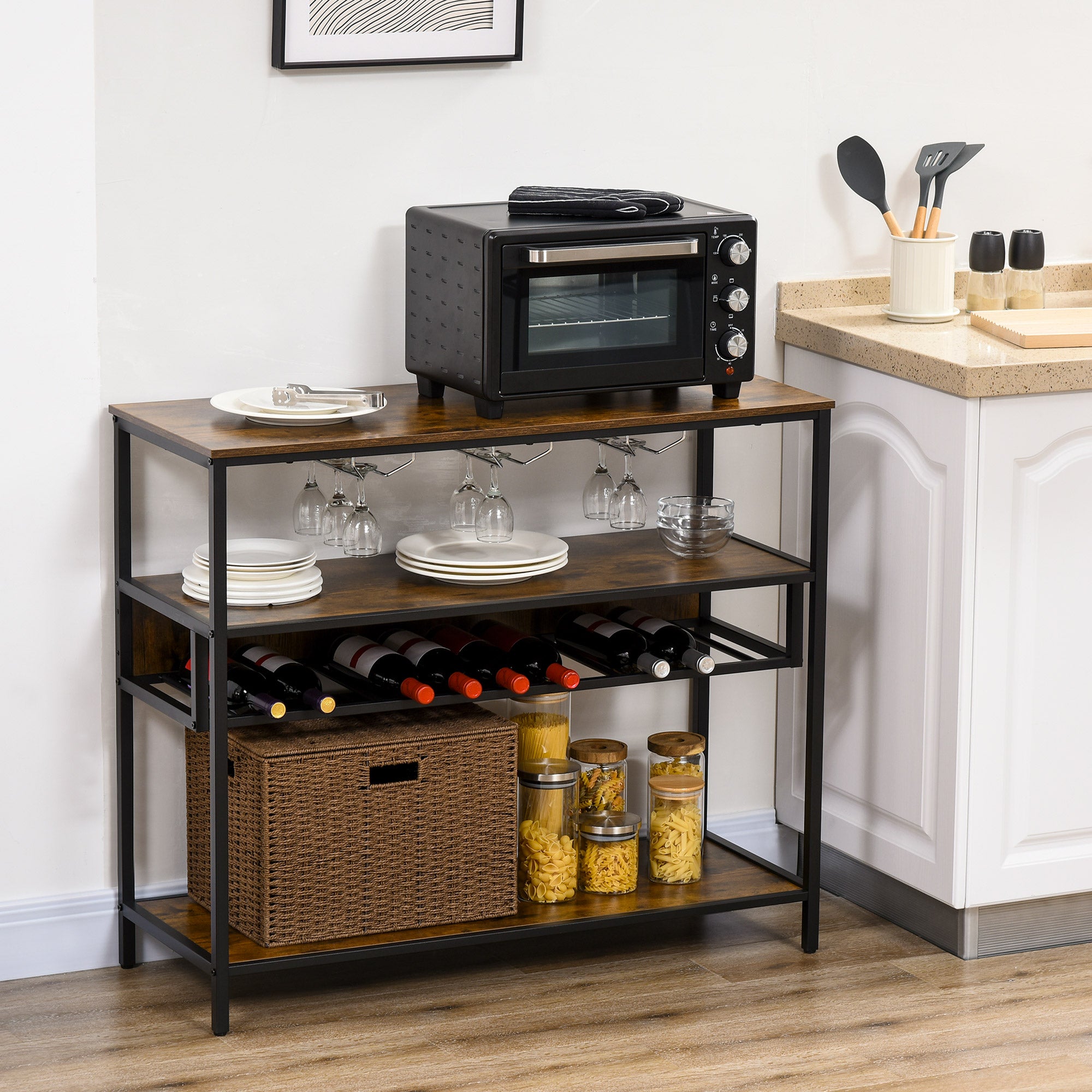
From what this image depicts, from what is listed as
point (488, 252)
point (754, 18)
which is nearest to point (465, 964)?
point (488, 252)

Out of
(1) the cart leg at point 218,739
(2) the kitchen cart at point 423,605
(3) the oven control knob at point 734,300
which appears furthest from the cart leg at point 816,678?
(1) the cart leg at point 218,739

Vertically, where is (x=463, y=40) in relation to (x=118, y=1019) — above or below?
above

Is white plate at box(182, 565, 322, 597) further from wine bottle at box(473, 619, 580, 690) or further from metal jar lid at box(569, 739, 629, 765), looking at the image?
metal jar lid at box(569, 739, 629, 765)

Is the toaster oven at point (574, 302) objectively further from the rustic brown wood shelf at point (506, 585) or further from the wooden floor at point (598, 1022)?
the wooden floor at point (598, 1022)

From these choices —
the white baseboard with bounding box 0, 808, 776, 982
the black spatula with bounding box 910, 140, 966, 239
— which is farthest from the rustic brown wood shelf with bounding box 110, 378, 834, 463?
the white baseboard with bounding box 0, 808, 776, 982

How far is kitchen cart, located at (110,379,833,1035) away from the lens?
2.87 meters

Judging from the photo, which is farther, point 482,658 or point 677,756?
point 677,756

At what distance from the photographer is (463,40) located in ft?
10.5

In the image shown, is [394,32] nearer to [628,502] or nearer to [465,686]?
[628,502]

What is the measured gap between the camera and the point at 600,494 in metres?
3.13

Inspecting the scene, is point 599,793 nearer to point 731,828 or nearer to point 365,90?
point 731,828

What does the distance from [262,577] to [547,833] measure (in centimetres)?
74

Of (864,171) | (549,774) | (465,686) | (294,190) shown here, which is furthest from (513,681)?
(864,171)

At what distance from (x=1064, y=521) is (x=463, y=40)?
133 cm
